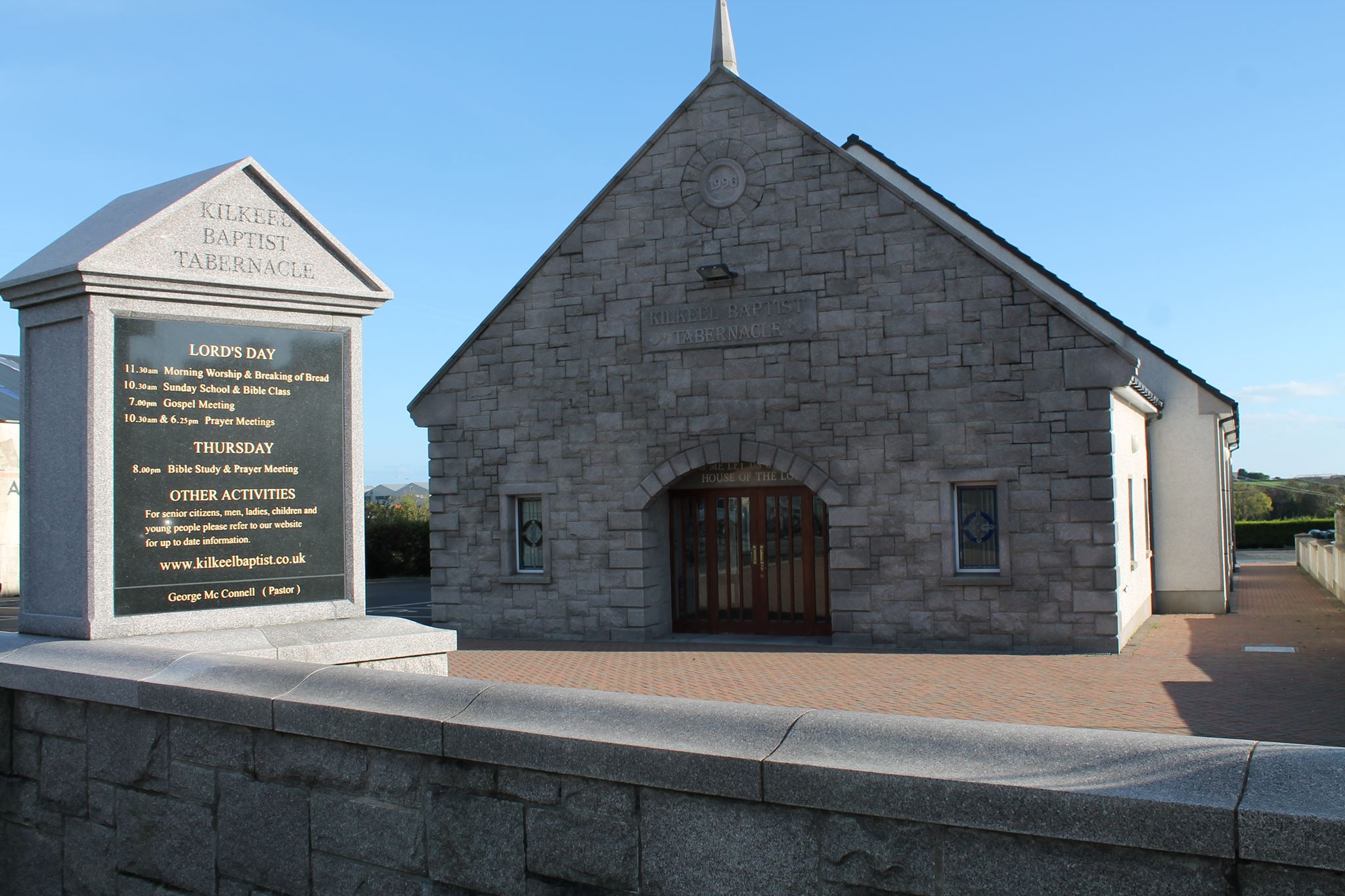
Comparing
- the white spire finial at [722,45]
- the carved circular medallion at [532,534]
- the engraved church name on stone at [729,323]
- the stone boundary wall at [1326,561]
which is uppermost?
the white spire finial at [722,45]

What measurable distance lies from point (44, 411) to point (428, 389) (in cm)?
1137

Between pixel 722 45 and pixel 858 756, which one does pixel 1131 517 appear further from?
pixel 858 756

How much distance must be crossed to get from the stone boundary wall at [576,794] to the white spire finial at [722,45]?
13.0 m

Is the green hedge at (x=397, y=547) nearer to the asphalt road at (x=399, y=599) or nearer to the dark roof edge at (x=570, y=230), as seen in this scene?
the asphalt road at (x=399, y=599)

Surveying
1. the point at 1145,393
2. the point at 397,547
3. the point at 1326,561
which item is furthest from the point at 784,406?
the point at 397,547

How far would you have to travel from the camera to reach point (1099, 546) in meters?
13.1

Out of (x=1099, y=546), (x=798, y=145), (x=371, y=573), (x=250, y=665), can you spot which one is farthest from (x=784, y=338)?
(x=371, y=573)

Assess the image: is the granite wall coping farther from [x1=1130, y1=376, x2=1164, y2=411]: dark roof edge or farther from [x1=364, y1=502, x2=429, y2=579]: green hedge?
[x1=364, y1=502, x2=429, y2=579]: green hedge

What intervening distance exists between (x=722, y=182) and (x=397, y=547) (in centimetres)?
2158

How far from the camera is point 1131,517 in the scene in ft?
51.9

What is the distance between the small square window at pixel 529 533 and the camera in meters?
16.6

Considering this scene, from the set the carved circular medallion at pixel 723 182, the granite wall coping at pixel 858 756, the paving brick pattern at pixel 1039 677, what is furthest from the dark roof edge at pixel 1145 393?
the granite wall coping at pixel 858 756

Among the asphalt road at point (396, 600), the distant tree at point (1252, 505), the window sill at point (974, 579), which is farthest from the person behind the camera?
the distant tree at point (1252, 505)

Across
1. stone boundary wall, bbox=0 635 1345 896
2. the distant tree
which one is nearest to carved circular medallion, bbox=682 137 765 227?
stone boundary wall, bbox=0 635 1345 896
